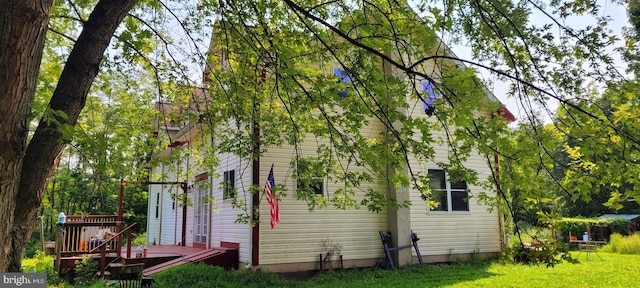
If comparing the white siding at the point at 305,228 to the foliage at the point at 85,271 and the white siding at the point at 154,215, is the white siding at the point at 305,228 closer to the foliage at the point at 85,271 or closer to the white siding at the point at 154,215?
the foliage at the point at 85,271

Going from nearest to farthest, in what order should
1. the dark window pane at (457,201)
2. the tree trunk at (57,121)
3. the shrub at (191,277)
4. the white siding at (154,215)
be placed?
the tree trunk at (57,121) < the shrub at (191,277) < the dark window pane at (457,201) < the white siding at (154,215)

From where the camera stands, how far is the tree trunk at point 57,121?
2840 millimetres

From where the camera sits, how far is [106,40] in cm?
335

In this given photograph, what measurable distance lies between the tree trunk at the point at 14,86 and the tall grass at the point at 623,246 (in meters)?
Answer: 19.1

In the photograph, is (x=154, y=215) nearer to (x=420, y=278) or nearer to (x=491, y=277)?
(x=420, y=278)

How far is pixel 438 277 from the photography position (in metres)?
9.84

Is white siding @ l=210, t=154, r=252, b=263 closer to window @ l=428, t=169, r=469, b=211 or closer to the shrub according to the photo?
the shrub

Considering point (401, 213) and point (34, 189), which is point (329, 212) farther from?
point (34, 189)

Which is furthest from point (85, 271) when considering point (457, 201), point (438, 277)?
point (457, 201)

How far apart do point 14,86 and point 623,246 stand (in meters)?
19.5

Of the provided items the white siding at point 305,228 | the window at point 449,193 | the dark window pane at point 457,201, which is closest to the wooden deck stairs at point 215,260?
the white siding at point 305,228

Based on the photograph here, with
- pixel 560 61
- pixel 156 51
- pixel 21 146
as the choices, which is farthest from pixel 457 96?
pixel 156 51

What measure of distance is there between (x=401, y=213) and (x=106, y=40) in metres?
9.37

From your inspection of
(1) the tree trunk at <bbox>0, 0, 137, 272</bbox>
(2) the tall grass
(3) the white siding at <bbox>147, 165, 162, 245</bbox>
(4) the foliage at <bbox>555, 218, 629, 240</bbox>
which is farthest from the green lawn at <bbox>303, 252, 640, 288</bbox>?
(3) the white siding at <bbox>147, 165, 162, 245</bbox>
